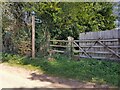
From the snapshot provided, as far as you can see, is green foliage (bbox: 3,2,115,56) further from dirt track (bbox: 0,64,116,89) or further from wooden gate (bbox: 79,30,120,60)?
dirt track (bbox: 0,64,116,89)

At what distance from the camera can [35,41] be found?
41.8 ft

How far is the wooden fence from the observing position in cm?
1013

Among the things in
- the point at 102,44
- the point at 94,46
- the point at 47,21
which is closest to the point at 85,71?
the point at 102,44

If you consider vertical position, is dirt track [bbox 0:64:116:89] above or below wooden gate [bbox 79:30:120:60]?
below

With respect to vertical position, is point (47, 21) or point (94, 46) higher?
point (47, 21)

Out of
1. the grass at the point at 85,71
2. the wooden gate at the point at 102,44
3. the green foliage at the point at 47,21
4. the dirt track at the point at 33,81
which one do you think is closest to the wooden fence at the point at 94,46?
the wooden gate at the point at 102,44

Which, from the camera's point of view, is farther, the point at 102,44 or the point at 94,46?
the point at 94,46

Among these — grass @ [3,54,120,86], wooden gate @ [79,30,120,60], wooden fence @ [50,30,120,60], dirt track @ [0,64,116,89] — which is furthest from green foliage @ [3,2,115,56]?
dirt track @ [0,64,116,89]

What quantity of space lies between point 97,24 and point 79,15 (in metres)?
2.04

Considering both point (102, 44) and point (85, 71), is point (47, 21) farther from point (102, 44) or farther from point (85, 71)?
point (85, 71)

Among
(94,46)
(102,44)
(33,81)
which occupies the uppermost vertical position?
(102,44)

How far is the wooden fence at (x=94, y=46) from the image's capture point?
10.1 m

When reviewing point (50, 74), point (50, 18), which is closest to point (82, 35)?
point (50, 18)

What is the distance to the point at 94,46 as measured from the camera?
11234mm
